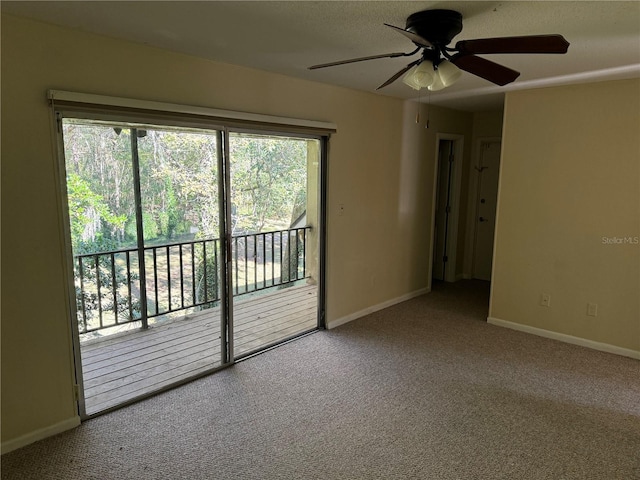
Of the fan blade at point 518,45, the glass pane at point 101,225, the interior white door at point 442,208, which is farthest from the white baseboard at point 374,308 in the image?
the fan blade at point 518,45

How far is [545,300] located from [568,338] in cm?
38

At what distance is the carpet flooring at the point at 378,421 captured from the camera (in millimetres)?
2158

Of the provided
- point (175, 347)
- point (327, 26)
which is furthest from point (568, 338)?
point (175, 347)

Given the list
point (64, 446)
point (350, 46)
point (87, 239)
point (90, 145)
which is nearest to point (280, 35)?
point (350, 46)

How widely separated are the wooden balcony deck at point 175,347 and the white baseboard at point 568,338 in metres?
1.93

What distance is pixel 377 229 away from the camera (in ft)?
14.4

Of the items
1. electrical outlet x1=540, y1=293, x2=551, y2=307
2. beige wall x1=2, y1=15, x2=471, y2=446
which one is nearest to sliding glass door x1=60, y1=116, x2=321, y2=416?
beige wall x1=2, y1=15, x2=471, y2=446

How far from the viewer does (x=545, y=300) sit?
3.88 m

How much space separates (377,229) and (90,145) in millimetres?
2763

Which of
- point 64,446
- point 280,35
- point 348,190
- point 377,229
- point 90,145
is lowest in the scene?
point 64,446

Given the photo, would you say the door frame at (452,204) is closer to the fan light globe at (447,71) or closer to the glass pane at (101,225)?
the fan light globe at (447,71)

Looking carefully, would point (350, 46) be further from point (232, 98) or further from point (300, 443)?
point (300, 443)

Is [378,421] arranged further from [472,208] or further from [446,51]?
[472,208]

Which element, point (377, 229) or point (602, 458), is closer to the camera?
point (602, 458)
